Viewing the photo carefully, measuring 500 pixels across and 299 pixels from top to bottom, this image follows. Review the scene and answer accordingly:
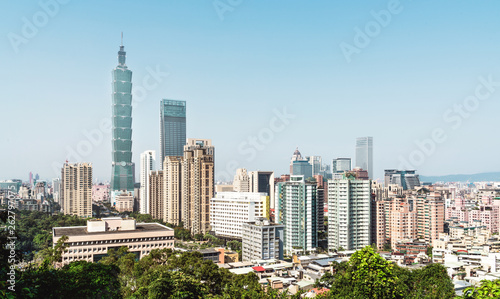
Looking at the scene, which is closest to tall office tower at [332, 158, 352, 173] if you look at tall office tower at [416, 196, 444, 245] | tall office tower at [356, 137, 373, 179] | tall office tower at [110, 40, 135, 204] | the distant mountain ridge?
tall office tower at [356, 137, 373, 179]

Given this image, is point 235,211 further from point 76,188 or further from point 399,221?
point 76,188

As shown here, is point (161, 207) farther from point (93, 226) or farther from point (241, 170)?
point (93, 226)

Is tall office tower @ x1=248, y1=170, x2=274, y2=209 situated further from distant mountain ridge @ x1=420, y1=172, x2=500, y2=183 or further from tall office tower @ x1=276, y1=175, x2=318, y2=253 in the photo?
distant mountain ridge @ x1=420, y1=172, x2=500, y2=183

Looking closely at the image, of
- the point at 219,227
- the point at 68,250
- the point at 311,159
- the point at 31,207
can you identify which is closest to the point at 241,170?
the point at 219,227

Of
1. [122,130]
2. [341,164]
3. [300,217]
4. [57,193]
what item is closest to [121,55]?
[122,130]

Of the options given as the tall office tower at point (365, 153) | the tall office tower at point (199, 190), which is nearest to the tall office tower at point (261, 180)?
the tall office tower at point (199, 190)

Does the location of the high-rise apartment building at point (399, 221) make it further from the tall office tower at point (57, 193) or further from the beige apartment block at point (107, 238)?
the tall office tower at point (57, 193)

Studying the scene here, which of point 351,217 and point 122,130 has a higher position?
point 122,130
